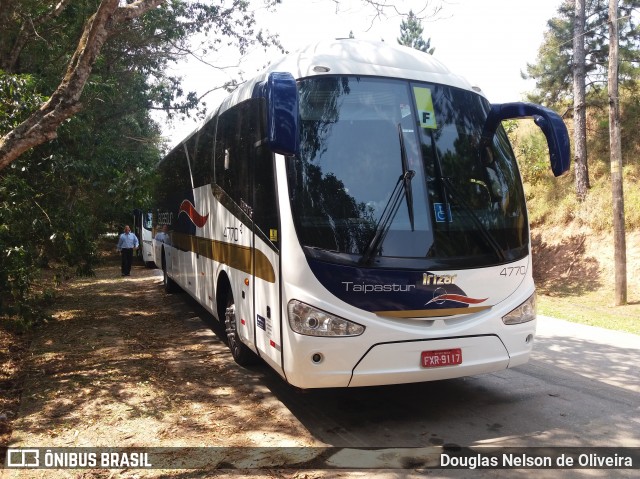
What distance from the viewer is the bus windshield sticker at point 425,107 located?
480 cm

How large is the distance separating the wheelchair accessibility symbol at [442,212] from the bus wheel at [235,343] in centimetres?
272

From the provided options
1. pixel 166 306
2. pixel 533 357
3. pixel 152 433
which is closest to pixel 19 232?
pixel 166 306

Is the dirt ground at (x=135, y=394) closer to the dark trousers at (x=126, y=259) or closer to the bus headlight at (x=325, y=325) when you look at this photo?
the bus headlight at (x=325, y=325)

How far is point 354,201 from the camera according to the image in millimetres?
4426

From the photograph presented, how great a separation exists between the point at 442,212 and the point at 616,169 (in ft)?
32.6

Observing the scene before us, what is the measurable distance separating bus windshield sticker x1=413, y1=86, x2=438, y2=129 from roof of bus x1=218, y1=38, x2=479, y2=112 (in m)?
0.15

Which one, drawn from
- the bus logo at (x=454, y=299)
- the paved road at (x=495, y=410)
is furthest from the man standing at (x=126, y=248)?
the bus logo at (x=454, y=299)

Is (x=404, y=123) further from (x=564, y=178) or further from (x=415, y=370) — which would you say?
(x=564, y=178)

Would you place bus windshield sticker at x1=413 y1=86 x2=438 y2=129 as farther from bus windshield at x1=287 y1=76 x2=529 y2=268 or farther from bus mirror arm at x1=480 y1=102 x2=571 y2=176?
bus mirror arm at x1=480 y1=102 x2=571 y2=176

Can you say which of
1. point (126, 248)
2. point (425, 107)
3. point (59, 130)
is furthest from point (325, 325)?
point (126, 248)

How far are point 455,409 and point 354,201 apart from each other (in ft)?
7.34

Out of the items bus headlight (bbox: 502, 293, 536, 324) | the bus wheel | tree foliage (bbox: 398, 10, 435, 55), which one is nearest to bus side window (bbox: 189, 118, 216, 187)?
the bus wheel

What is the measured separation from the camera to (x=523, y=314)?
4836 millimetres

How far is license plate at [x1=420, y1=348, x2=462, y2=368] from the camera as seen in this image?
4328mm
